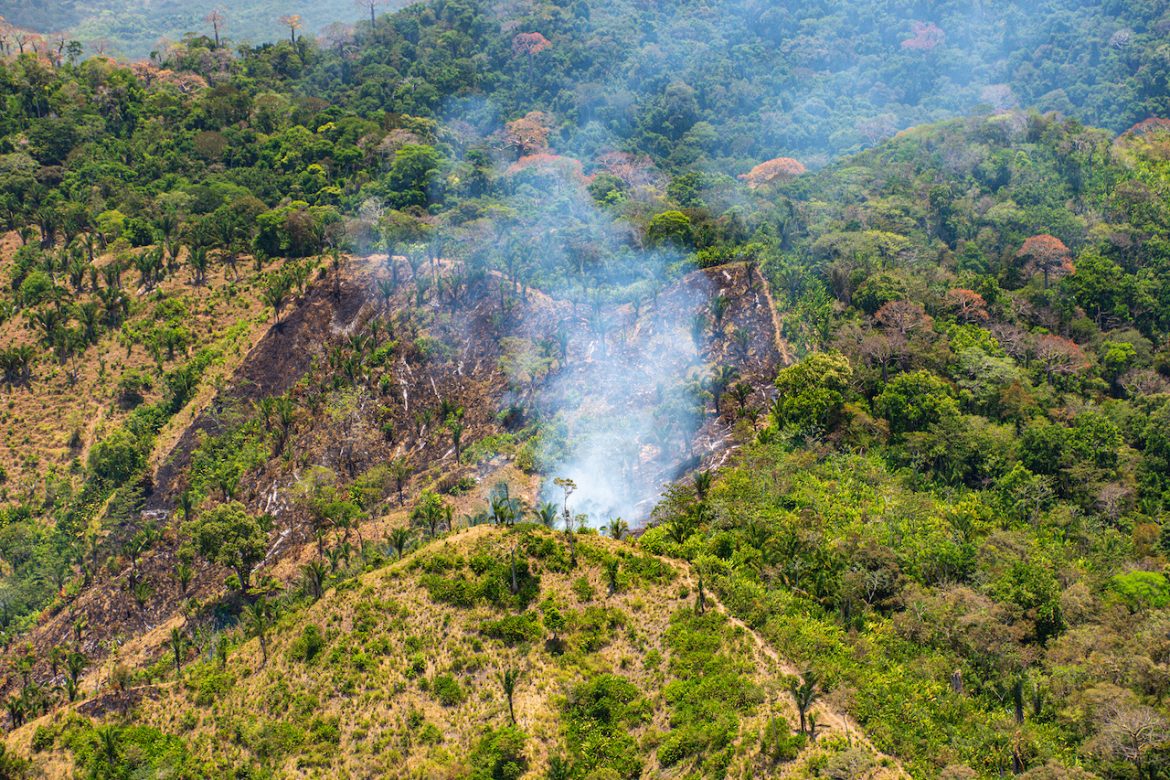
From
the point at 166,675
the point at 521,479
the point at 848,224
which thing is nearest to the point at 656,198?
the point at 848,224

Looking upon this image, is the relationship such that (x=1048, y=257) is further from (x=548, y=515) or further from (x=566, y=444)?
(x=548, y=515)

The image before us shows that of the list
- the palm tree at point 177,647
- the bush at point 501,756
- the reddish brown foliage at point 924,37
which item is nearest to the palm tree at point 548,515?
the bush at point 501,756

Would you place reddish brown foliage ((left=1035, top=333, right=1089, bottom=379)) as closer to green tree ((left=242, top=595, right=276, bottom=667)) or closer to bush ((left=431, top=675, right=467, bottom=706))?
bush ((left=431, top=675, right=467, bottom=706))

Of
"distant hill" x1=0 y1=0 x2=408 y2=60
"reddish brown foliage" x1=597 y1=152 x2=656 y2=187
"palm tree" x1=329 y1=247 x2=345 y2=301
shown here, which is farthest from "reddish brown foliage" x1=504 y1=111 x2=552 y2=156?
"distant hill" x1=0 y1=0 x2=408 y2=60

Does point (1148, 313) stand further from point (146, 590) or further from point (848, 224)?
point (146, 590)

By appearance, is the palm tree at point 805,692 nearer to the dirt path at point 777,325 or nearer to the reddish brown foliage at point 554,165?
the dirt path at point 777,325

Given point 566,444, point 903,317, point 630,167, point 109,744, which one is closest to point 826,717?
point 566,444
